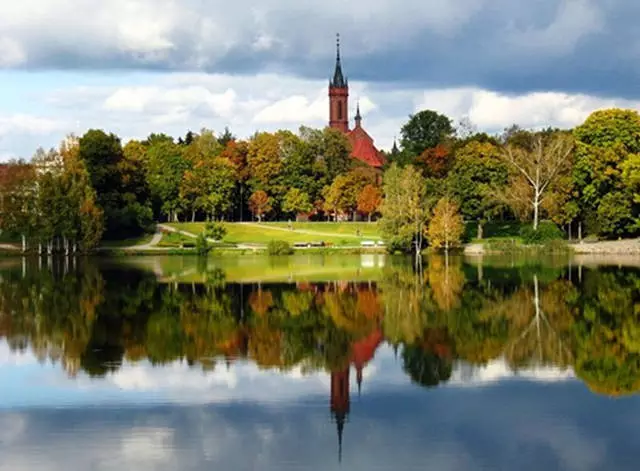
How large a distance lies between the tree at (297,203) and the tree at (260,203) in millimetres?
1851

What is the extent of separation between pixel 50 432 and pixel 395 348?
11.5 m

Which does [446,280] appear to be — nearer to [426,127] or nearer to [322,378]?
[322,378]

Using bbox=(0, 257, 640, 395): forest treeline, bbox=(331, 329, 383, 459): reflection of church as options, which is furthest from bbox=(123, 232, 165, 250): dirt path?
bbox=(331, 329, 383, 459): reflection of church

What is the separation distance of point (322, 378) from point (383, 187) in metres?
52.6

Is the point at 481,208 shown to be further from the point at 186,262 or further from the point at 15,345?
the point at 15,345

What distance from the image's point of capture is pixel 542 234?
234ft

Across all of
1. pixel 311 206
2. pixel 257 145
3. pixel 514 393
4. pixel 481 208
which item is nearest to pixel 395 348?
pixel 514 393

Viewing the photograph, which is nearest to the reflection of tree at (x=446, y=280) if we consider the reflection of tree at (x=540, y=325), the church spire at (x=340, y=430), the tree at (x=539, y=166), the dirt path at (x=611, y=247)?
the reflection of tree at (x=540, y=325)

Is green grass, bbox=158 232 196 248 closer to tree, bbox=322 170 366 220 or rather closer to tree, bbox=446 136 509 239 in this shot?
tree, bbox=322 170 366 220

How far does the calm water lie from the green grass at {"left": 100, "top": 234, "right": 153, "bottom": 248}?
3482 centimetres

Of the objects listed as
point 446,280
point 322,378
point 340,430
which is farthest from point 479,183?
point 340,430

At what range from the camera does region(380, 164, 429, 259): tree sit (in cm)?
7050

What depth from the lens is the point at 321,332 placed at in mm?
30016

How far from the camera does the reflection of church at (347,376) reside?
18672 millimetres
